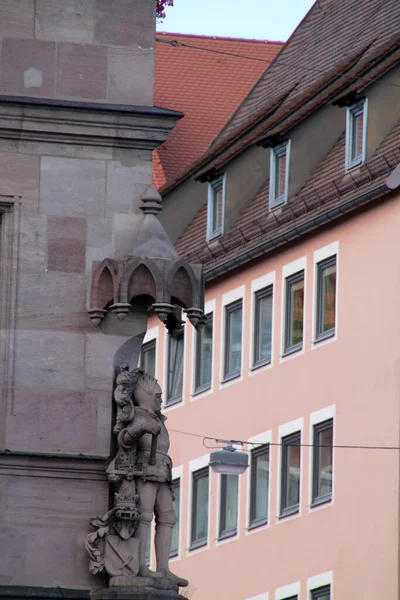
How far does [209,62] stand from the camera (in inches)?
1950

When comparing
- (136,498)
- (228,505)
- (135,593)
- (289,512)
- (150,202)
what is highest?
(228,505)

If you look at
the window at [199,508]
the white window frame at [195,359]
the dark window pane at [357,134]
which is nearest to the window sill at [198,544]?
the window at [199,508]

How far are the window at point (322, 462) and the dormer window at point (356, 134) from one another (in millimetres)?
3964

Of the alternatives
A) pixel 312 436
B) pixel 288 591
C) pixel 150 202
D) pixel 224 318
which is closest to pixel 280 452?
pixel 312 436

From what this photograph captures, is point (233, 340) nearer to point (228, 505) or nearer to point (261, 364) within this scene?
point (261, 364)

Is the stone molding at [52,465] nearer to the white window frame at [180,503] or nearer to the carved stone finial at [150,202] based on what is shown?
the carved stone finial at [150,202]

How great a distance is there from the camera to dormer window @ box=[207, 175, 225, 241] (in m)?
42.6

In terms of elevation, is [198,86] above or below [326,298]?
above

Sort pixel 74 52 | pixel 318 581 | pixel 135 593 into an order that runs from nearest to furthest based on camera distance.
A: 1. pixel 135 593
2. pixel 74 52
3. pixel 318 581

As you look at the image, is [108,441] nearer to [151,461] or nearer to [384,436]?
[151,461]

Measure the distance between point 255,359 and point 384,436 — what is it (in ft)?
17.1

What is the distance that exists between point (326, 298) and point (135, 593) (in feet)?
73.6

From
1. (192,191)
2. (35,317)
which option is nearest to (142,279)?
(35,317)

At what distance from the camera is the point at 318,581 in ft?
120
